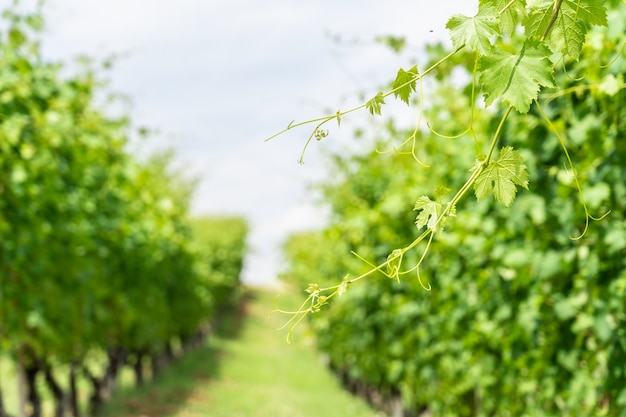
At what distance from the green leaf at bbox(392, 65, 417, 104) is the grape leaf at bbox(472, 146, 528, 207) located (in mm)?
192

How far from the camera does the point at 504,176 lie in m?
1.28

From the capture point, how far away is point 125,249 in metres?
10.2

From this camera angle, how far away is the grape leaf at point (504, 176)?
1.27 meters

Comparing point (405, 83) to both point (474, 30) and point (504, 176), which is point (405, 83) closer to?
point (474, 30)

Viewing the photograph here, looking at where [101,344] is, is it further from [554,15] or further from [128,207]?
[554,15]

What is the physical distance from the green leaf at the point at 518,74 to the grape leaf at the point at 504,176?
0.43ft

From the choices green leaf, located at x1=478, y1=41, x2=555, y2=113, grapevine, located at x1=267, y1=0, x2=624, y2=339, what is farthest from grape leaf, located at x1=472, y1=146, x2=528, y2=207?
green leaf, located at x1=478, y1=41, x2=555, y2=113

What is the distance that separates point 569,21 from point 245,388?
16809 mm

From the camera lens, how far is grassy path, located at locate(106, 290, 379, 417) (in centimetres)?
1288

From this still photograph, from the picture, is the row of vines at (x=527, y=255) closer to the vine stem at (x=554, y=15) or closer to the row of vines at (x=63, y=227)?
the vine stem at (x=554, y=15)

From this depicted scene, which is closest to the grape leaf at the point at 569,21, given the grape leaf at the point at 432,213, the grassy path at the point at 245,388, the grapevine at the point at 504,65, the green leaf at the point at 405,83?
the grapevine at the point at 504,65

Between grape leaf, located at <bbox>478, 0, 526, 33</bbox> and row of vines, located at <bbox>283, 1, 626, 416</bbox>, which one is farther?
row of vines, located at <bbox>283, 1, 626, 416</bbox>

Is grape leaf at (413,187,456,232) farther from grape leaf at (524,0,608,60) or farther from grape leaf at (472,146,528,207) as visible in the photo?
grape leaf at (524,0,608,60)

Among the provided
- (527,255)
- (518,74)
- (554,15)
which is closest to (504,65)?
(518,74)
